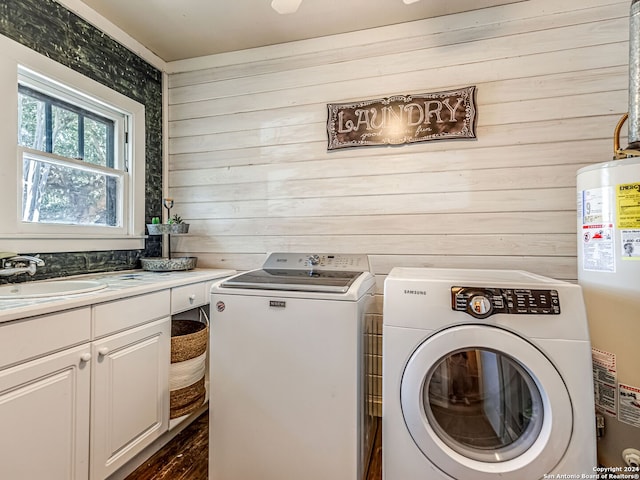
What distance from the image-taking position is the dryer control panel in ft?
3.60

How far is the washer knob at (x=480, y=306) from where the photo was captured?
44.1 inches

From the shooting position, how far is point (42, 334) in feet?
3.59

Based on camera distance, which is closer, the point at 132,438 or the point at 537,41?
the point at 132,438

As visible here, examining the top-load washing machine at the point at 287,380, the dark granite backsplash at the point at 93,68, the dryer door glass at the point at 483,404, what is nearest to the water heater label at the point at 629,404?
the dryer door glass at the point at 483,404

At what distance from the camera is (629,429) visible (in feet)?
4.01

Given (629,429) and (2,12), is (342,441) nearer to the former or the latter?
(629,429)

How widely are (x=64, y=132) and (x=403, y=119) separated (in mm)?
1984

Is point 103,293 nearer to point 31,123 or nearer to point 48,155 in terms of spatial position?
point 48,155

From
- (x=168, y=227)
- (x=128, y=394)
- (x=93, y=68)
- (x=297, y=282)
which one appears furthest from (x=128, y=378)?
(x=93, y=68)

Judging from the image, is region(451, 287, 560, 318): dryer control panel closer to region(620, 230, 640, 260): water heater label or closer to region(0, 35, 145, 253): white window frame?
region(620, 230, 640, 260): water heater label

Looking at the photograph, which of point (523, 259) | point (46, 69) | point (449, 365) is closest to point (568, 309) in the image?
point (449, 365)

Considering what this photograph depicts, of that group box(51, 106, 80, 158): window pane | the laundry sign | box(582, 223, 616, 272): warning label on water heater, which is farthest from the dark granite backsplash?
box(582, 223, 616, 272): warning label on water heater

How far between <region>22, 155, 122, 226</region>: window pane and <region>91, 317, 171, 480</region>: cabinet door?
861 mm

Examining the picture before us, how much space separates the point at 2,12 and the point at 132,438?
2.06 metres
